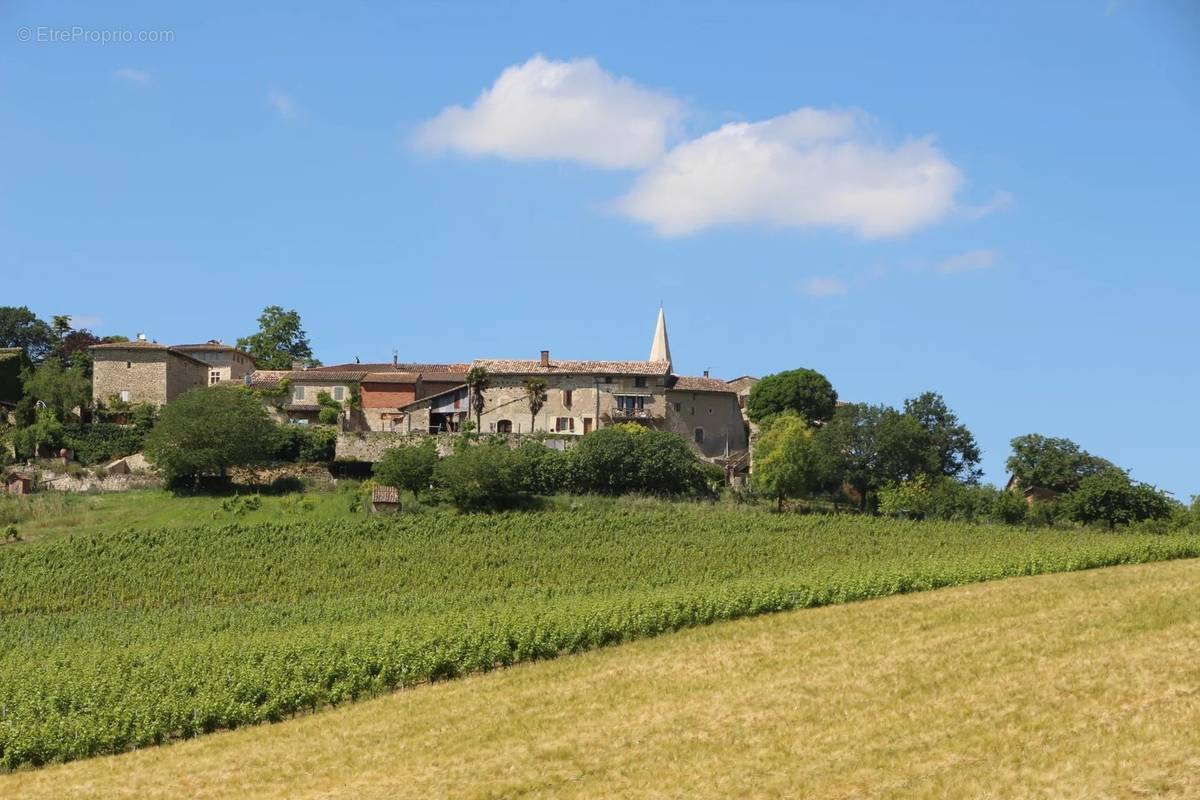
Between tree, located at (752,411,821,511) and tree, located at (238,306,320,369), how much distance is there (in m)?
48.4

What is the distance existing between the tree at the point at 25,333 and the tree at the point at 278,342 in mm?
17195

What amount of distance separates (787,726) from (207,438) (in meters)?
47.5

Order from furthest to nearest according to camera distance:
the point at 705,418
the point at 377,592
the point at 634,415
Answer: the point at 705,418 → the point at 634,415 → the point at 377,592

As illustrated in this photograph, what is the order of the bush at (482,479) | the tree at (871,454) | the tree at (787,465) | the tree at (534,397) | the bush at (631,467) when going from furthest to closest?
1. the tree at (534,397)
2. the tree at (871,454)
3. the tree at (787,465)
4. the bush at (631,467)
5. the bush at (482,479)

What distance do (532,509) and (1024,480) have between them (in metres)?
32.7

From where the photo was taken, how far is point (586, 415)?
270ft

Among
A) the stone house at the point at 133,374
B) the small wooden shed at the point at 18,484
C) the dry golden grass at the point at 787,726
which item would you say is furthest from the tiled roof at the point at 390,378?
the dry golden grass at the point at 787,726

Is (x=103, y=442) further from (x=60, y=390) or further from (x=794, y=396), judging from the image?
(x=794, y=396)

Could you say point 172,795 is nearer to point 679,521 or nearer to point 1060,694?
point 1060,694

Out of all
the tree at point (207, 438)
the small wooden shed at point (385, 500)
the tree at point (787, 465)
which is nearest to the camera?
the small wooden shed at point (385, 500)

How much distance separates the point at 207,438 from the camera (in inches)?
2756

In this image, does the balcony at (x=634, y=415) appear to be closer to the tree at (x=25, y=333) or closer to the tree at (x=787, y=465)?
the tree at (x=787, y=465)

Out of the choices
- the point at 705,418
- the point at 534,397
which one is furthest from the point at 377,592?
the point at 705,418

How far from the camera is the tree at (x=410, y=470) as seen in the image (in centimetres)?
6850
